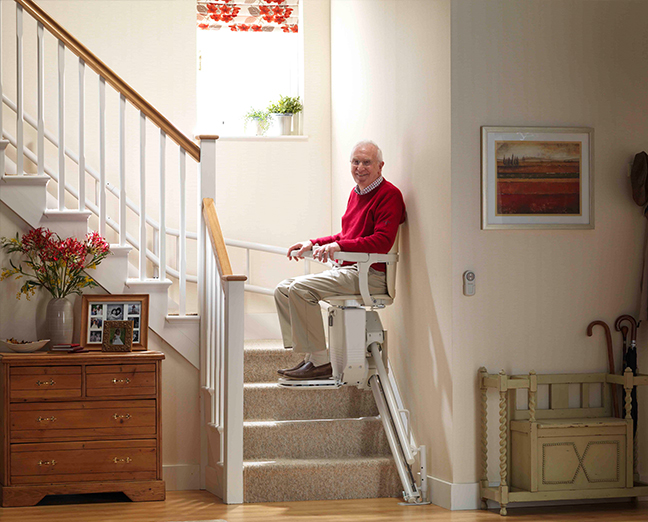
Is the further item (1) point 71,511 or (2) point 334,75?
(2) point 334,75

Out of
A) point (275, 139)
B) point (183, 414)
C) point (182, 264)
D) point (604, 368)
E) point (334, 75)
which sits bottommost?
point (183, 414)

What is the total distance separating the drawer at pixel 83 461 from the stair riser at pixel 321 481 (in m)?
0.54

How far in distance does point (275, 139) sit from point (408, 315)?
2049 millimetres

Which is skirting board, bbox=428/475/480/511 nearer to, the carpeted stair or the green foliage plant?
the carpeted stair

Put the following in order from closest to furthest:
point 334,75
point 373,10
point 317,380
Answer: point 317,380 < point 373,10 < point 334,75

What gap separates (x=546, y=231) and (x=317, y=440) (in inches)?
62.1

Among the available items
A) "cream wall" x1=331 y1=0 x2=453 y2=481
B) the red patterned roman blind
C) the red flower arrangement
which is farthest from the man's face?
the red patterned roman blind

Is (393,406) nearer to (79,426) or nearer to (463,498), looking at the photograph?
(463,498)

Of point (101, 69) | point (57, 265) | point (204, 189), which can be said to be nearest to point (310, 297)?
point (204, 189)

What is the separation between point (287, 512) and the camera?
385 centimetres

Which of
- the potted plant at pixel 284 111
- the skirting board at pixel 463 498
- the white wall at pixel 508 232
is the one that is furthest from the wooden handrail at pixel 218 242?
the potted plant at pixel 284 111

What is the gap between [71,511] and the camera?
393 centimetres

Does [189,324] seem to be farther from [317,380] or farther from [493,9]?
[493,9]

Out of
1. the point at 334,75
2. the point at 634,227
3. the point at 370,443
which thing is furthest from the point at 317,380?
the point at 334,75
